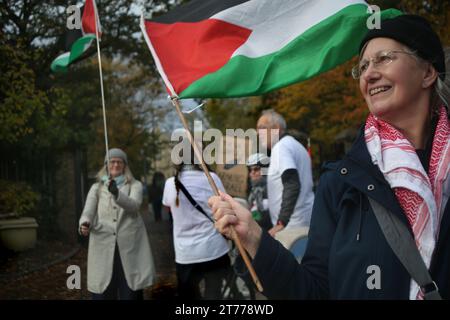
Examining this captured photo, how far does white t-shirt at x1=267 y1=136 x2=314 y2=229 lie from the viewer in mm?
5168

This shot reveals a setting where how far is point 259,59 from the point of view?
129 inches

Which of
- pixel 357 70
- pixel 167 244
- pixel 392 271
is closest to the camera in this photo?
pixel 392 271

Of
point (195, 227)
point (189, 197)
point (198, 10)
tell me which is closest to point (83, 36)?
point (189, 197)

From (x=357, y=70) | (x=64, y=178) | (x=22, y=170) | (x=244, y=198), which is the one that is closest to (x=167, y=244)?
(x=64, y=178)

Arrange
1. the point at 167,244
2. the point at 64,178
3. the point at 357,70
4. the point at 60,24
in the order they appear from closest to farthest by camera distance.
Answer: the point at 357,70
the point at 60,24
the point at 64,178
the point at 167,244

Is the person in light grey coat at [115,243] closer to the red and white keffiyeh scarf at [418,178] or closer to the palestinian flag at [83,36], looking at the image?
the palestinian flag at [83,36]

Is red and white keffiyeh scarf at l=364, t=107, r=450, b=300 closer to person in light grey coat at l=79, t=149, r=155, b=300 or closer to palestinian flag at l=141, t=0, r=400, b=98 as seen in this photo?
palestinian flag at l=141, t=0, r=400, b=98

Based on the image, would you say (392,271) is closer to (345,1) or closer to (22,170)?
(345,1)

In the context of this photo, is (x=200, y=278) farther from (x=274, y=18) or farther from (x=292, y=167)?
(x=274, y=18)

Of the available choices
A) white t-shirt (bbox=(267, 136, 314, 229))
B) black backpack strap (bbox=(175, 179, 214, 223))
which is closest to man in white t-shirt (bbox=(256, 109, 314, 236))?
white t-shirt (bbox=(267, 136, 314, 229))

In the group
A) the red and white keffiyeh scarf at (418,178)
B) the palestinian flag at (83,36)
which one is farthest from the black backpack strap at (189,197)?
the red and white keffiyeh scarf at (418,178)

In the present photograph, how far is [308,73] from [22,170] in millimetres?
8525

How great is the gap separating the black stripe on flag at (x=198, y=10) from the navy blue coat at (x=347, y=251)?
1.56 metres

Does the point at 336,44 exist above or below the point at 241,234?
above
